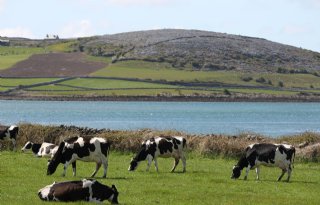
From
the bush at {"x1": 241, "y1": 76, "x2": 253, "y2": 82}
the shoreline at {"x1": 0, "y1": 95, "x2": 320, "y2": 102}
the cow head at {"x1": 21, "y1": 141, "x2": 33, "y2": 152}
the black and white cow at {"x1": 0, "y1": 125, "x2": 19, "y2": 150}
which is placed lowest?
the shoreline at {"x1": 0, "y1": 95, "x2": 320, "y2": 102}

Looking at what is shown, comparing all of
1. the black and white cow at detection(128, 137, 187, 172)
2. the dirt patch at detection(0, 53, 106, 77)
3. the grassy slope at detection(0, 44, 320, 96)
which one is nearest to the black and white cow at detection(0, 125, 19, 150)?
the black and white cow at detection(128, 137, 187, 172)

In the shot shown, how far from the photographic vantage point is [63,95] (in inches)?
6422

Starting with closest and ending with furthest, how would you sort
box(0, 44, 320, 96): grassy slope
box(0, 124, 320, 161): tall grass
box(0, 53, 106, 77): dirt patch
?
box(0, 124, 320, 161): tall grass
box(0, 44, 320, 96): grassy slope
box(0, 53, 106, 77): dirt patch

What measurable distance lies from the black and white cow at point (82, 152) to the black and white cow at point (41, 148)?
7.09 metres

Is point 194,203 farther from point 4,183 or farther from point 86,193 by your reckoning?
point 4,183

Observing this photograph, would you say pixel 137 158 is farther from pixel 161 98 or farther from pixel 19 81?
pixel 19 81

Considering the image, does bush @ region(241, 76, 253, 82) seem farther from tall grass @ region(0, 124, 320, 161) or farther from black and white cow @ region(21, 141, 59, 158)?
black and white cow @ region(21, 141, 59, 158)

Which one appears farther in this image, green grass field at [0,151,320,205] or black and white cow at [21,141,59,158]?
black and white cow at [21,141,59,158]

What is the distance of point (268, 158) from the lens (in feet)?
101

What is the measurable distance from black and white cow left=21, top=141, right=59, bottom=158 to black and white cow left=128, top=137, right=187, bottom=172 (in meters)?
5.85

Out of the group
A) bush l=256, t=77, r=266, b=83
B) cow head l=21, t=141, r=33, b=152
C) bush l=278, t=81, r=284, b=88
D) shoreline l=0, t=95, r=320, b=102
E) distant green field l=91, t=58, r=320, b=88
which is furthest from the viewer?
bush l=256, t=77, r=266, b=83

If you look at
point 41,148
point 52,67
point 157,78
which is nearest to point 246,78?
point 157,78

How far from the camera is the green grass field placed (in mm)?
24188

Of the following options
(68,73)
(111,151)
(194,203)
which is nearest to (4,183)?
(194,203)
